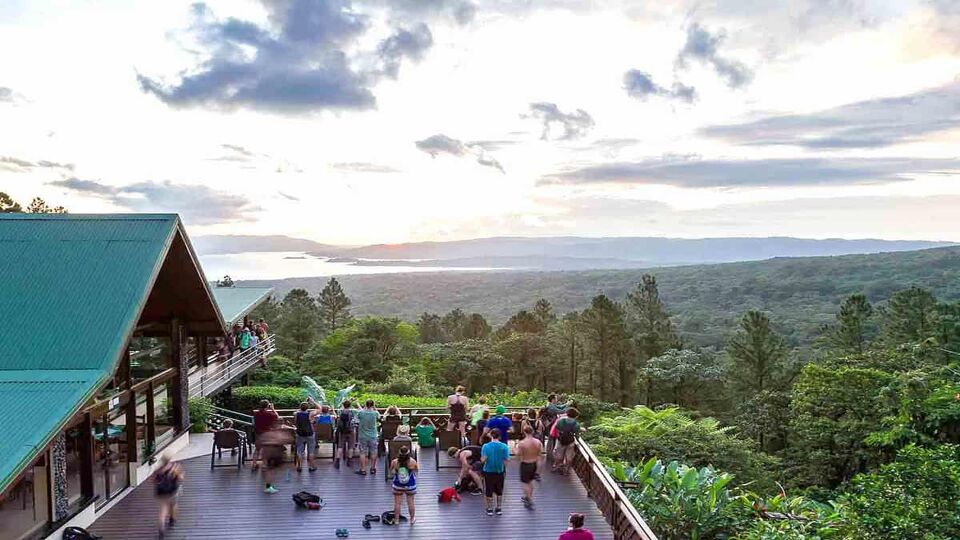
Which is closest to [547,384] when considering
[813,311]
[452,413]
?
[452,413]

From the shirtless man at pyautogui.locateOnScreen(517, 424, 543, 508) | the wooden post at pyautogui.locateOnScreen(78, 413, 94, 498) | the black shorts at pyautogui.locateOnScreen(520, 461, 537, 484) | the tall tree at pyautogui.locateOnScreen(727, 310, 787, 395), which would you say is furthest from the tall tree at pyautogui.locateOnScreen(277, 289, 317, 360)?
the black shorts at pyautogui.locateOnScreen(520, 461, 537, 484)

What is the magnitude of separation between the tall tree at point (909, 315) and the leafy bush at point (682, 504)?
108 ft

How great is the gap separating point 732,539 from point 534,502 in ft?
11.4

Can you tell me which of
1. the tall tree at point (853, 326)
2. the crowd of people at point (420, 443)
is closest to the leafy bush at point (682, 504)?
the crowd of people at point (420, 443)

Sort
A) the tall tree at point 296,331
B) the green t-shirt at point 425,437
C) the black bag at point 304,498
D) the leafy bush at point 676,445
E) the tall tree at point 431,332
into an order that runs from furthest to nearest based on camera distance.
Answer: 1. the tall tree at point 431,332
2. the tall tree at point 296,331
3. the leafy bush at point 676,445
4. the green t-shirt at point 425,437
5. the black bag at point 304,498

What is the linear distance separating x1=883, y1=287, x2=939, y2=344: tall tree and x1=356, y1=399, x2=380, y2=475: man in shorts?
3691 cm

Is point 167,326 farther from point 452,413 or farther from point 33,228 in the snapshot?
point 452,413

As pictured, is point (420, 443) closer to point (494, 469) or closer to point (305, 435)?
point (305, 435)

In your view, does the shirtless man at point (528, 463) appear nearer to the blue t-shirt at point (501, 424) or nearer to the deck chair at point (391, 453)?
the blue t-shirt at point (501, 424)

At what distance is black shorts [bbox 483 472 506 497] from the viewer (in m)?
11.8

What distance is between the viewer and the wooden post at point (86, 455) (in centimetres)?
1156

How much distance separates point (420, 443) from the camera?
15.5m

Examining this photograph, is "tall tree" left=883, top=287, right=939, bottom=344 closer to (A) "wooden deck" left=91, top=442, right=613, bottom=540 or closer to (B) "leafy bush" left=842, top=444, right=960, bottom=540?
(B) "leafy bush" left=842, top=444, right=960, bottom=540

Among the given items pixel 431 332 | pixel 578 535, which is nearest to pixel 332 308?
pixel 431 332
